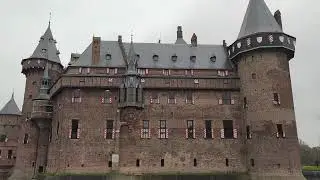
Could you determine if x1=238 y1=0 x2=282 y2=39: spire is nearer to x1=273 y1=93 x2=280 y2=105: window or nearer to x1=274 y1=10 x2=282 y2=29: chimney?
x1=274 y1=10 x2=282 y2=29: chimney

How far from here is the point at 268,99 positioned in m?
38.8

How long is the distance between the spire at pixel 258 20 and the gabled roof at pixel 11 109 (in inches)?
1684

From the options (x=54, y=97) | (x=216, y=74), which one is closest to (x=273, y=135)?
(x=216, y=74)

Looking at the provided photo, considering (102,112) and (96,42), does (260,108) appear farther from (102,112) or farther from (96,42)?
(96,42)

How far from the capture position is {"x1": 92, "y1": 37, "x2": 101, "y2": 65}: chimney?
140 ft

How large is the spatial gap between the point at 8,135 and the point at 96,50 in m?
30.4

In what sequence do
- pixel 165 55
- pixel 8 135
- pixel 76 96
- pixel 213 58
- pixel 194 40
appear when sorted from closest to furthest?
pixel 76 96
pixel 213 58
pixel 165 55
pixel 194 40
pixel 8 135

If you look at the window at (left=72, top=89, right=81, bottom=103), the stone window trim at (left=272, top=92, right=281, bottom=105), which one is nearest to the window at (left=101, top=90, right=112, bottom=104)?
the window at (left=72, top=89, right=81, bottom=103)

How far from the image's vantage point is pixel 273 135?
124 feet

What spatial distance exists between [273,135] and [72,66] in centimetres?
2268

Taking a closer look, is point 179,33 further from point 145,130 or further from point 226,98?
point 145,130

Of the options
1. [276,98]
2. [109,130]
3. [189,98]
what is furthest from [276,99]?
[109,130]

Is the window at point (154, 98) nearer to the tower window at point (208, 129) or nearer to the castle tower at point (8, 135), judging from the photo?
the tower window at point (208, 129)

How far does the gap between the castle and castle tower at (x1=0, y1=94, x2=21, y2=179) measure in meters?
19.7
